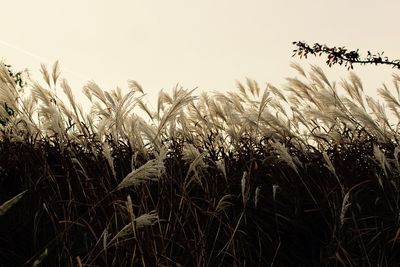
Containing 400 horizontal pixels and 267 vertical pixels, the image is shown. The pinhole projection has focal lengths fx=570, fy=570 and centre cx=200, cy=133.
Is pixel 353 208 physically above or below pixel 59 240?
below

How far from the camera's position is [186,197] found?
3172mm

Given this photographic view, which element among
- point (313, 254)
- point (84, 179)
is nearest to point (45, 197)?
point (84, 179)

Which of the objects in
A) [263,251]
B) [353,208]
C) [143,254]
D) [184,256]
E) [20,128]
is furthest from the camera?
[20,128]

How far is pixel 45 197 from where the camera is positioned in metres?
3.18

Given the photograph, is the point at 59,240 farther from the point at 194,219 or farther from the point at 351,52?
the point at 351,52

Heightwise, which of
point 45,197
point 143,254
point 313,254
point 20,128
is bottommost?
point 313,254

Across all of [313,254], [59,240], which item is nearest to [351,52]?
[313,254]

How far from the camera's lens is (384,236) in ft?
10.3

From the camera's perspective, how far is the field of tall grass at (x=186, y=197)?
2.90 m

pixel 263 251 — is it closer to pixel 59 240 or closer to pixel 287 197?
pixel 287 197

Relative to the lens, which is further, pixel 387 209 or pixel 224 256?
pixel 387 209

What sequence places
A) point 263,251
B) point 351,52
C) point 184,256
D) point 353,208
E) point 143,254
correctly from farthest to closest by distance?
point 351,52 → point 353,208 → point 263,251 → point 184,256 → point 143,254

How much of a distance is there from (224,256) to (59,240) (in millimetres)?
864

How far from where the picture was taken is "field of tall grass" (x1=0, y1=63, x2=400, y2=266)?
2904mm
